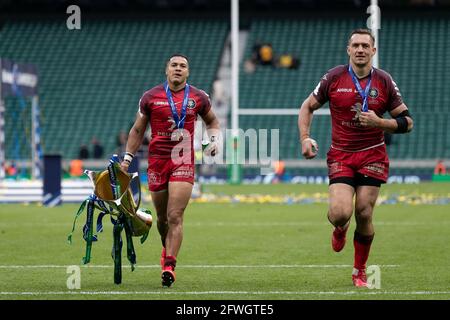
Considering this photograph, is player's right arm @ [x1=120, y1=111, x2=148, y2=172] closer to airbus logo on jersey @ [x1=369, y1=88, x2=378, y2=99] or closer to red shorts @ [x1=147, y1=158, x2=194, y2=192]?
red shorts @ [x1=147, y1=158, x2=194, y2=192]

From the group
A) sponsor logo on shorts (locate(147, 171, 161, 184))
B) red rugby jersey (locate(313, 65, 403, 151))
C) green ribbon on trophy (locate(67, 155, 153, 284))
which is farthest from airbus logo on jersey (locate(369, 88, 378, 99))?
green ribbon on trophy (locate(67, 155, 153, 284))

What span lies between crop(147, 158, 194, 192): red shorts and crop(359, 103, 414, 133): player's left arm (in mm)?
1935

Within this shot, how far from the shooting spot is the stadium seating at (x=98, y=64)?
44.4m

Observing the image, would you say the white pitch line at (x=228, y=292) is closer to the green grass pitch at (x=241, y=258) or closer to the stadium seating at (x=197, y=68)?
the green grass pitch at (x=241, y=258)

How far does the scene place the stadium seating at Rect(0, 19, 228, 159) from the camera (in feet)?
146

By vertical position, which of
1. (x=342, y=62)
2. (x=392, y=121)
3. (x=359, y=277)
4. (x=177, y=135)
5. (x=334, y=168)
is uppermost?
(x=342, y=62)

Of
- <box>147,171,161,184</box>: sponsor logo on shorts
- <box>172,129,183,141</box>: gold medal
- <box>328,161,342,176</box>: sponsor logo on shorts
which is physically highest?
<box>172,129,183,141</box>: gold medal

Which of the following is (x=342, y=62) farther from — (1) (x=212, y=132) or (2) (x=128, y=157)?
(2) (x=128, y=157)

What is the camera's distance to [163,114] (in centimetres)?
1180

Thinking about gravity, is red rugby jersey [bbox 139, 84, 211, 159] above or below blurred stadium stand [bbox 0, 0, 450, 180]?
below

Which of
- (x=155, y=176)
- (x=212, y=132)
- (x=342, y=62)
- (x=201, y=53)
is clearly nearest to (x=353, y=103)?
(x=212, y=132)

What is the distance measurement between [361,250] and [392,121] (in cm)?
129
